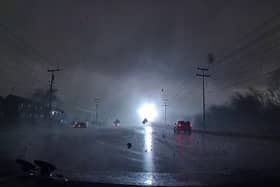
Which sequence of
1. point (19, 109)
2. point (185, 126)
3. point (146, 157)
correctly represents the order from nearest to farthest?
1. point (146, 157)
2. point (185, 126)
3. point (19, 109)

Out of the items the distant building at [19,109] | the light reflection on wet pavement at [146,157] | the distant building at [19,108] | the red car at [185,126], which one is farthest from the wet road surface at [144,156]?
the distant building at [19,108]

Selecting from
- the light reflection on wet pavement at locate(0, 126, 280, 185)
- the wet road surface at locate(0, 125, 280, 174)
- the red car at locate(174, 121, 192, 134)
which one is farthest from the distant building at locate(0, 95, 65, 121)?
the light reflection on wet pavement at locate(0, 126, 280, 185)

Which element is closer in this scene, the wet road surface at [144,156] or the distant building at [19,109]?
the wet road surface at [144,156]

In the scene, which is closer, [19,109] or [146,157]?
[146,157]

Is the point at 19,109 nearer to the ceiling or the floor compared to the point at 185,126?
nearer to the ceiling

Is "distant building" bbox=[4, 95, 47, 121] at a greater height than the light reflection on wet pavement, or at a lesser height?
greater

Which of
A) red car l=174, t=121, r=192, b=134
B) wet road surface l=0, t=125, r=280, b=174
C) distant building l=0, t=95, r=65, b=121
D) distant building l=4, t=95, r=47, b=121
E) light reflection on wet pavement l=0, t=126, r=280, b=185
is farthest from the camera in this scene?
distant building l=4, t=95, r=47, b=121

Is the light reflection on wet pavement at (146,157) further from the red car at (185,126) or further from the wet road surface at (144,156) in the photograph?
the red car at (185,126)

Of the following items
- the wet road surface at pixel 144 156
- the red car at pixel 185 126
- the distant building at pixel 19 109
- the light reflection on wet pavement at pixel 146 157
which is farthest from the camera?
the distant building at pixel 19 109

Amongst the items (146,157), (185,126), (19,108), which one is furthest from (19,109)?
→ (146,157)

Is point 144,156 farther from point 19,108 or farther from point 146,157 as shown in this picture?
point 19,108

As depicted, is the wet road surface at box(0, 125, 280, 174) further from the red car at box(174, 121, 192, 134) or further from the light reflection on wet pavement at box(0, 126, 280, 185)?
the red car at box(174, 121, 192, 134)

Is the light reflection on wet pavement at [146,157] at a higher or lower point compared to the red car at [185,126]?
lower

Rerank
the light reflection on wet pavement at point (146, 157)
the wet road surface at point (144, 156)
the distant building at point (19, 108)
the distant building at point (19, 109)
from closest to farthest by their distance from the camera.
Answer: the light reflection on wet pavement at point (146, 157), the wet road surface at point (144, 156), the distant building at point (19, 109), the distant building at point (19, 108)
